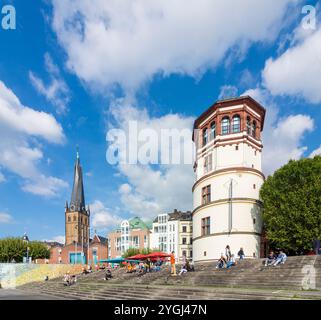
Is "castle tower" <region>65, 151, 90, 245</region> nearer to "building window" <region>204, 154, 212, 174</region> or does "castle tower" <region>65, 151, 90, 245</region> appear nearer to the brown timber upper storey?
"building window" <region>204, 154, 212, 174</region>

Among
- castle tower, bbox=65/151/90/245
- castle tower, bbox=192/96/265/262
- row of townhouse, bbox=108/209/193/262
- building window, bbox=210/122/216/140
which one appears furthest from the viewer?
castle tower, bbox=65/151/90/245

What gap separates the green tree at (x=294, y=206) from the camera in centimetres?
3662

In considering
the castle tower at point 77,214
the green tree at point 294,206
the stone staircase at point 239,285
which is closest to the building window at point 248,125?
the green tree at point 294,206

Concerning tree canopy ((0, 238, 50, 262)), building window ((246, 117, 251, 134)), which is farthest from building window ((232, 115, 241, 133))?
tree canopy ((0, 238, 50, 262))

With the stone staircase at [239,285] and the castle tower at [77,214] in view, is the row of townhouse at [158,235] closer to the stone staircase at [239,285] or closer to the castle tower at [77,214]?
the castle tower at [77,214]

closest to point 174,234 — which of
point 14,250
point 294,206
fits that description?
point 14,250

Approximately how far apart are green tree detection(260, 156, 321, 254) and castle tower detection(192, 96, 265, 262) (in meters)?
2.53

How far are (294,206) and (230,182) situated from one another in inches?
314

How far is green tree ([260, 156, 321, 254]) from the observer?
36.6 meters

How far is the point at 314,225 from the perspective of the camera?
36281 mm

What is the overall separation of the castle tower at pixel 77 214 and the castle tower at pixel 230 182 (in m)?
113
